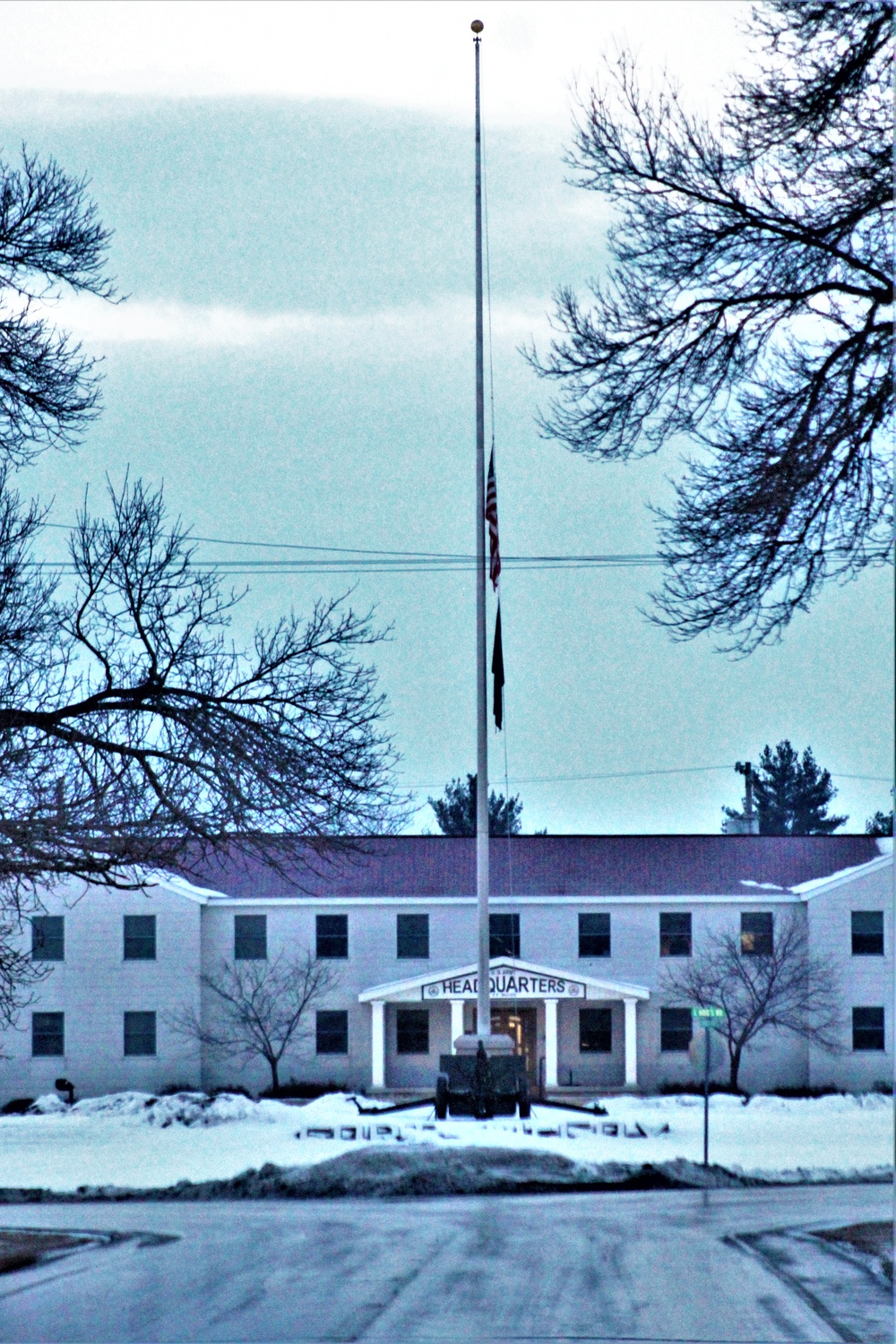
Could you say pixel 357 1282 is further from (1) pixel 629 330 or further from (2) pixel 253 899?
(2) pixel 253 899

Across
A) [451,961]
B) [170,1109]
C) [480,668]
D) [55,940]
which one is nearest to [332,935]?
[451,961]

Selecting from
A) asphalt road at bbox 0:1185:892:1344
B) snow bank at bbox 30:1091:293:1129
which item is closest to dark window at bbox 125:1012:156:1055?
snow bank at bbox 30:1091:293:1129

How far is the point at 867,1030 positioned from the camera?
36.1 metres

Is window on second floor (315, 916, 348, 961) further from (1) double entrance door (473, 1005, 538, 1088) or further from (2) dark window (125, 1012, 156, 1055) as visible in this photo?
(2) dark window (125, 1012, 156, 1055)

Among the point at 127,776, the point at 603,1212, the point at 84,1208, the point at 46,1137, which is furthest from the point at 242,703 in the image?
the point at 46,1137

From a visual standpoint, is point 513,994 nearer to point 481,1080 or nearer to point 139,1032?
point 139,1032

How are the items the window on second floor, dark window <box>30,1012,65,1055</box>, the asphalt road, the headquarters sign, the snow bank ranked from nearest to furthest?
the asphalt road, the snow bank, dark window <box>30,1012,65,1055</box>, the headquarters sign, the window on second floor

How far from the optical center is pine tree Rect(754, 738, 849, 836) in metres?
49.6

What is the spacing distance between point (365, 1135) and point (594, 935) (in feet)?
42.3

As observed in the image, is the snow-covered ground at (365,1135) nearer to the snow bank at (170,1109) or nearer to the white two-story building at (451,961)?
the snow bank at (170,1109)

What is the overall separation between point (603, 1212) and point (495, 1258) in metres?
5.29

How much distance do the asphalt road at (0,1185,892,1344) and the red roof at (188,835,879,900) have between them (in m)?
18.5

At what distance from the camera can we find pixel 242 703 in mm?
12719

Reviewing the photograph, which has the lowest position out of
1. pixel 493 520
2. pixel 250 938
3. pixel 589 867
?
pixel 250 938
